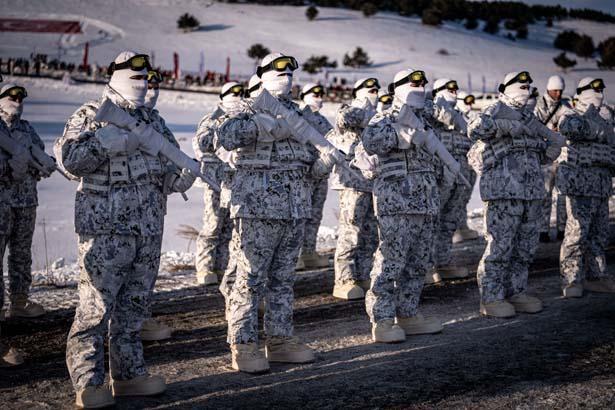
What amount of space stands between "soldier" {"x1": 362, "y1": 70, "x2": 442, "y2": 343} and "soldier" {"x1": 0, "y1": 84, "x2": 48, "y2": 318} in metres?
3.92

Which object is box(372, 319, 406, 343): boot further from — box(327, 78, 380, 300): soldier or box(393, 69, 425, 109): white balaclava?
box(327, 78, 380, 300): soldier

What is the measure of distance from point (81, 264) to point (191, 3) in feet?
269

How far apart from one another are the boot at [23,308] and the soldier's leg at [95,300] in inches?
141

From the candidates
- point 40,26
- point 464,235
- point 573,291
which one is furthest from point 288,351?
point 40,26

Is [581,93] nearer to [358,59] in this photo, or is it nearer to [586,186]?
[586,186]

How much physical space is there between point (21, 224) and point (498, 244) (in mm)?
5377

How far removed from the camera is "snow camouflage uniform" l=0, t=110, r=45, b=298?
28.9 feet

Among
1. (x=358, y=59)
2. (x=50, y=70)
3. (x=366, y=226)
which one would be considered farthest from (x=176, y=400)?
(x=358, y=59)

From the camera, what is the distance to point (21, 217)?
29.8 feet

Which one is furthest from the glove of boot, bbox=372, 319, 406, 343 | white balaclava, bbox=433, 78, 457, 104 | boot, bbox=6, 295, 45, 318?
white balaclava, bbox=433, 78, 457, 104

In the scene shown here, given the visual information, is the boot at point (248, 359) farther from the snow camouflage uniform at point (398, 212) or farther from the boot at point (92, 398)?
the snow camouflage uniform at point (398, 212)

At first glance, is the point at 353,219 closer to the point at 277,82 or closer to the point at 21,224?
the point at 277,82

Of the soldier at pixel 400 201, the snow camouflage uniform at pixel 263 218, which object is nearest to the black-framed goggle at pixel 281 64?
the snow camouflage uniform at pixel 263 218

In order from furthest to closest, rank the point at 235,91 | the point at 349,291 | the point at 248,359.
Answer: the point at 235,91, the point at 349,291, the point at 248,359
